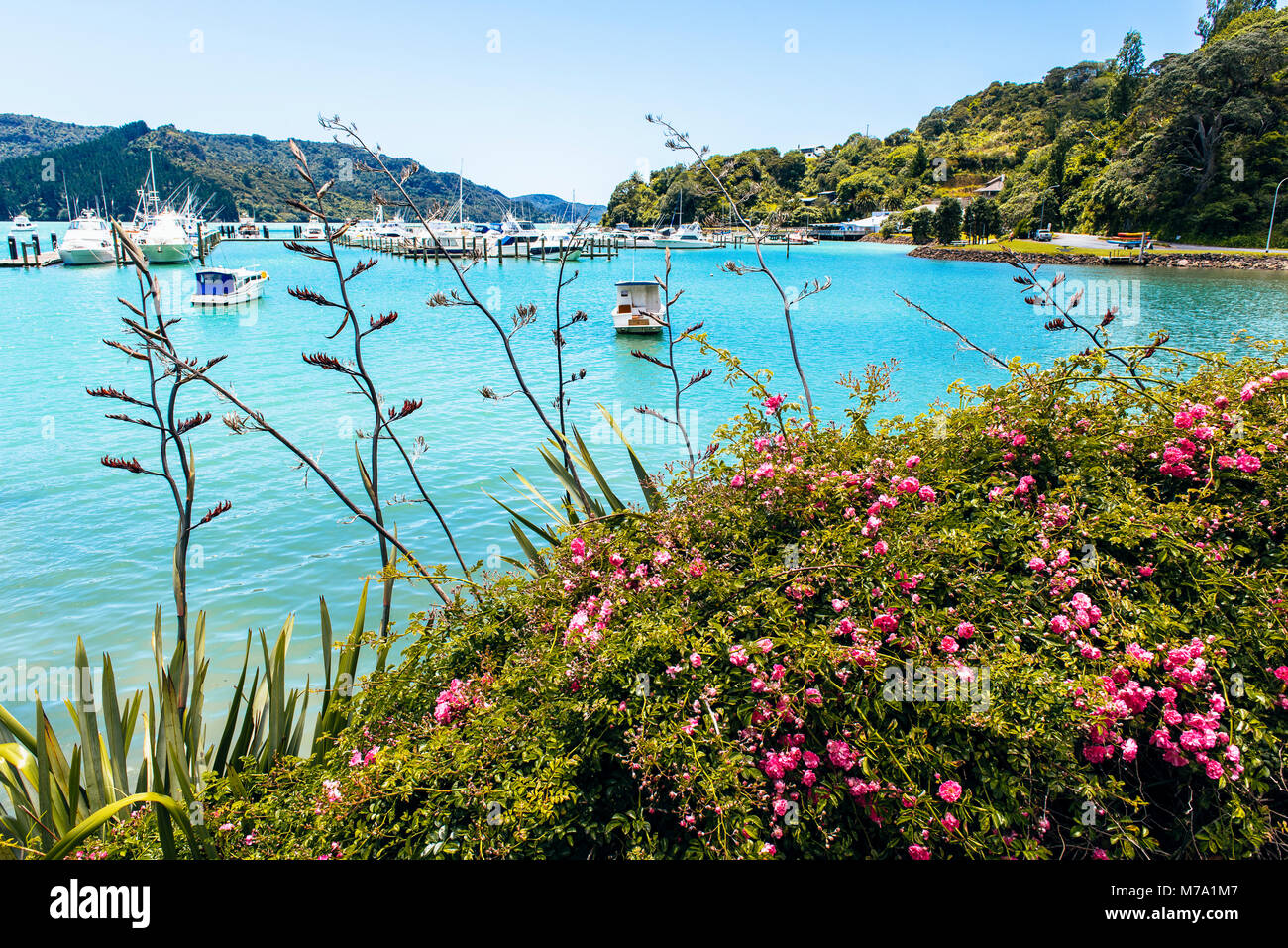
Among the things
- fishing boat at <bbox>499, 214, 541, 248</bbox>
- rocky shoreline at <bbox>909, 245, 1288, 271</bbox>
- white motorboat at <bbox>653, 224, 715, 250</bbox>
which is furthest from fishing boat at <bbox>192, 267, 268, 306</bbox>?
white motorboat at <bbox>653, 224, 715, 250</bbox>

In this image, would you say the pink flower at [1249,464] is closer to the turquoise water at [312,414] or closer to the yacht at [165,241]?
the turquoise water at [312,414]

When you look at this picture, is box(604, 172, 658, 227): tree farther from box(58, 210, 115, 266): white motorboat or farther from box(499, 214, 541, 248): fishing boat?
box(58, 210, 115, 266): white motorboat

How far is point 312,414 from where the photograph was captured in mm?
16594

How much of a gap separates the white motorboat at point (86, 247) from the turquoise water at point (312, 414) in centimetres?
1137

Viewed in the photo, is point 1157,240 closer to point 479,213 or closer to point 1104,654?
point 1104,654

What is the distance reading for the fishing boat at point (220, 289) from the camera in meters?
34.2

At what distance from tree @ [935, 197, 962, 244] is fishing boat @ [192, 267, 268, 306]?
66705mm

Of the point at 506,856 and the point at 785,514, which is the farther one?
the point at 785,514

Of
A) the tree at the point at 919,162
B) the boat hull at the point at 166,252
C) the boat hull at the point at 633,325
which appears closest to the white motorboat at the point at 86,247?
the boat hull at the point at 166,252

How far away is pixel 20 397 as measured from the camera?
18219 mm

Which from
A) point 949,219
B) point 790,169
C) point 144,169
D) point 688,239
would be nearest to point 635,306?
point 949,219

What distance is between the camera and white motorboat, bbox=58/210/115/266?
54634 millimetres

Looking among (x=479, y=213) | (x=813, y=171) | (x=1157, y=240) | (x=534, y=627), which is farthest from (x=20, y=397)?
(x=479, y=213)
